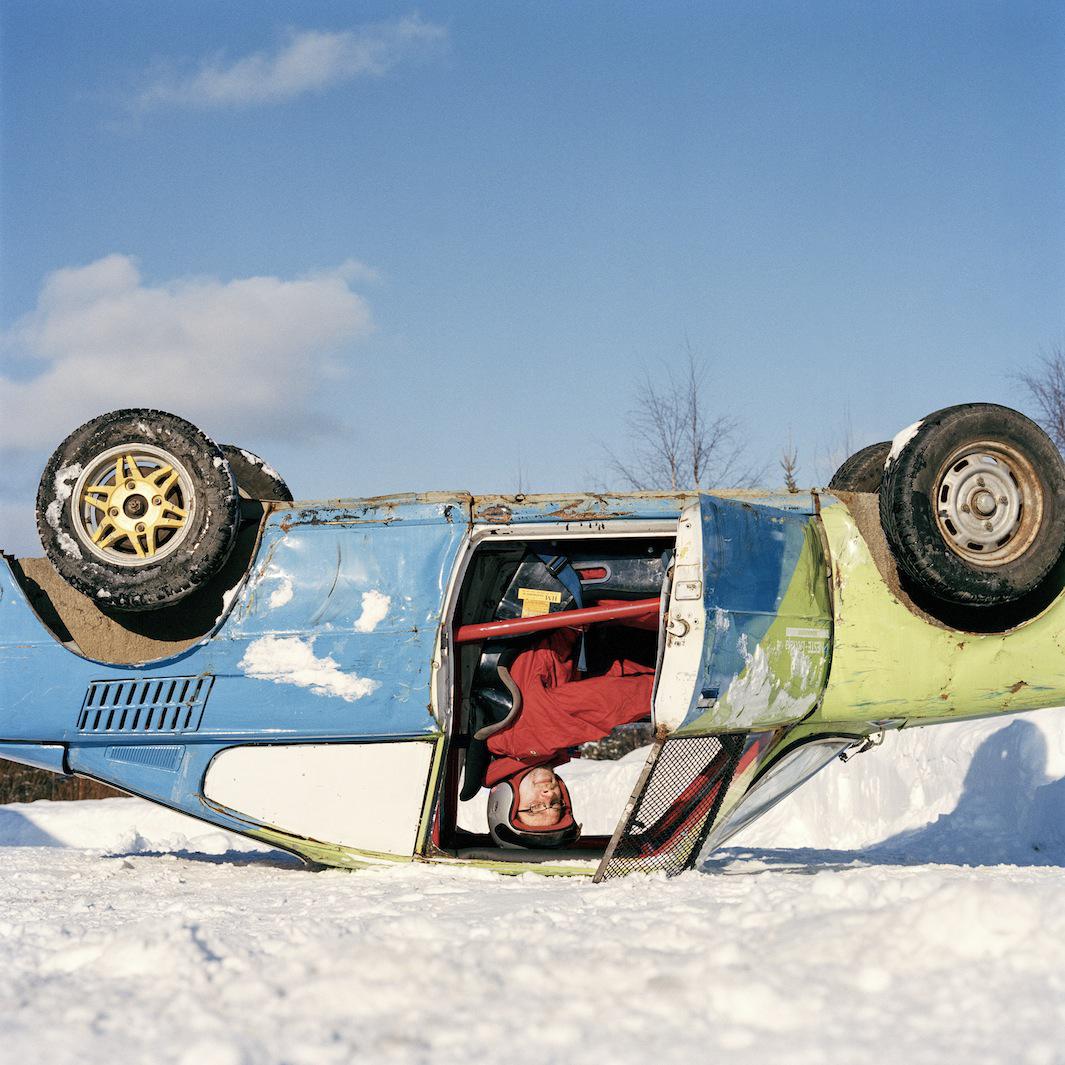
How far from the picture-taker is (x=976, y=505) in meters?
5.14

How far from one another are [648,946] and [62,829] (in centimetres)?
873

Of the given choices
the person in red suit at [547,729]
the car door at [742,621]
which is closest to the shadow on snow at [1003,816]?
the person in red suit at [547,729]

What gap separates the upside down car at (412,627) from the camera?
16.8ft

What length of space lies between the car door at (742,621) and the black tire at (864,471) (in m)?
1.00

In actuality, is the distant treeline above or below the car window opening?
below

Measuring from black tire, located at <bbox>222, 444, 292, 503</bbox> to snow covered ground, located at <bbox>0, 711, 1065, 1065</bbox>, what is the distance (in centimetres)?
276

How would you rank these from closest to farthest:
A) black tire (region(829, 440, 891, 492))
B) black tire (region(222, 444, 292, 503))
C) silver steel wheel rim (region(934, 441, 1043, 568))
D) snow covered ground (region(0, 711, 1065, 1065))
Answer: snow covered ground (region(0, 711, 1065, 1065))
silver steel wheel rim (region(934, 441, 1043, 568))
black tire (region(829, 440, 891, 492))
black tire (region(222, 444, 292, 503))

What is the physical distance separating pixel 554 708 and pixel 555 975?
282cm

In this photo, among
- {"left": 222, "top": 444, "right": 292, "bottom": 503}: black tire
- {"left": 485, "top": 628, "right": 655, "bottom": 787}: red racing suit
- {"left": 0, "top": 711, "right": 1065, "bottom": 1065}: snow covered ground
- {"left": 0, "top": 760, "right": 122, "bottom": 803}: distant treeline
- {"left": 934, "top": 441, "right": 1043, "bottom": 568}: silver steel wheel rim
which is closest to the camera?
{"left": 0, "top": 711, "right": 1065, "bottom": 1065}: snow covered ground

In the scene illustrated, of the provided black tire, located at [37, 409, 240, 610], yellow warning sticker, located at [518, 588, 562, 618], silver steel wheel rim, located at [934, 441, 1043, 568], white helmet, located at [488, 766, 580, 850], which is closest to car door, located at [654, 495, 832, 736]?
silver steel wheel rim, located at [934, 441, 1043, 568]

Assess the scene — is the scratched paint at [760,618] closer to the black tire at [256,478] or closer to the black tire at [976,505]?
the black tire at [976,505]

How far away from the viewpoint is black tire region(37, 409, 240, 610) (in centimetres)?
534

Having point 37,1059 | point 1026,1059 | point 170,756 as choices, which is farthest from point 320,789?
point 1026,1059

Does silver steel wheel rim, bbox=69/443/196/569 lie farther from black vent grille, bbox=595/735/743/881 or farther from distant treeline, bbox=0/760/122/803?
distant treeline, bbox=0/760/122/803
